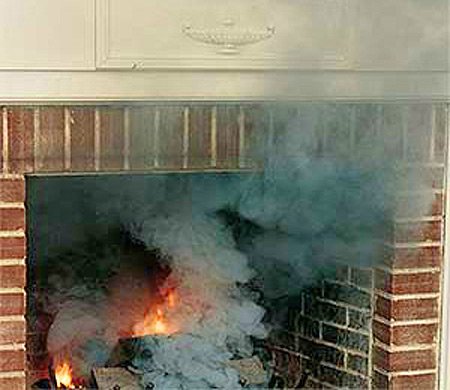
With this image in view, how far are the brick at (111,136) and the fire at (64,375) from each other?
563 millimetres

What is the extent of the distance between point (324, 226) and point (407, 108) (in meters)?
0.35

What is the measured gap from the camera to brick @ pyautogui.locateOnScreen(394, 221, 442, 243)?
253cm

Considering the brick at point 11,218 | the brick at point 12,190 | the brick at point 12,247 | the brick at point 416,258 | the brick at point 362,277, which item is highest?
the brick at point 12,190

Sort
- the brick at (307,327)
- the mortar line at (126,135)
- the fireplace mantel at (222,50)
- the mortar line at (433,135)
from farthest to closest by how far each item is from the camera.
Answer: the brick at (307,327), the mortar line at (433,135), the mortar line at (126,135), the fireplace mantel at (222,50)

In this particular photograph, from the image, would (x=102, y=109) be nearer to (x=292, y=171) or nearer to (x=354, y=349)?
(x=292, y=171)

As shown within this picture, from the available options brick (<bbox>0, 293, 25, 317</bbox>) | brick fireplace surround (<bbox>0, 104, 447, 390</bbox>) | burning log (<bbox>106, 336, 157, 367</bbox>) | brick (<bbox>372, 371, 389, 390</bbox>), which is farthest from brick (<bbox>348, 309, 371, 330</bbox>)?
brick (<bbox>0, 293, 25, 317</bbox>)

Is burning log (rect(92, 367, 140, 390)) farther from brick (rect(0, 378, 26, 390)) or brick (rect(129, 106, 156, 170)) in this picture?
brick (rect(129, 106, 156, 170))

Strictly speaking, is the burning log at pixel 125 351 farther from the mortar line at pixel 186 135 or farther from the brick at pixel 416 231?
the brick at pixel 416 231

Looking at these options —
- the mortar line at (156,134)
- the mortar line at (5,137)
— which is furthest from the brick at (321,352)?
the mortar line at (5,137)

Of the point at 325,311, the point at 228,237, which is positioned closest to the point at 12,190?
the point at 228,237

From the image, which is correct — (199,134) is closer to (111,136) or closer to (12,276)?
(111,136)

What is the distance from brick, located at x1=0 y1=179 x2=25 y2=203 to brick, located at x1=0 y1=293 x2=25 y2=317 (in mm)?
197

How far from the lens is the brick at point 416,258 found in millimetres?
2533

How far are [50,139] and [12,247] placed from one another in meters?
0.23
